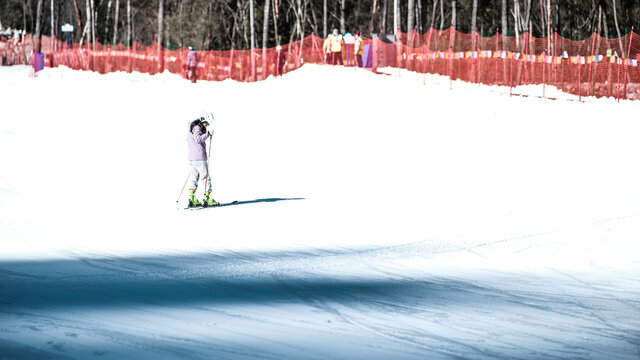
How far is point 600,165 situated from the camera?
18281mm

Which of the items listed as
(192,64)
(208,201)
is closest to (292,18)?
(192,64)

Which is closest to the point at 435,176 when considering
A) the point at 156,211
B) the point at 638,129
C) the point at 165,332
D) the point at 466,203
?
the point at 466,203

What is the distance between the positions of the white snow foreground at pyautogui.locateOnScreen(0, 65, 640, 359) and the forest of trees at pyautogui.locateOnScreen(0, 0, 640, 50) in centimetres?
3159

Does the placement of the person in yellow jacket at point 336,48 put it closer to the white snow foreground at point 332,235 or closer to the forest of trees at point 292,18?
the white snow foreground at point 332,235

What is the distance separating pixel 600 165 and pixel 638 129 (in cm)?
498

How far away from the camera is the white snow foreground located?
602 centimetres

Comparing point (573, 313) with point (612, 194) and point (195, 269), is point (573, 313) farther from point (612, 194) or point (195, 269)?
point (612, 194)

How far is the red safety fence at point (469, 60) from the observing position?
28266 mm

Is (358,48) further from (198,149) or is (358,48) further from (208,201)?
(198,149)

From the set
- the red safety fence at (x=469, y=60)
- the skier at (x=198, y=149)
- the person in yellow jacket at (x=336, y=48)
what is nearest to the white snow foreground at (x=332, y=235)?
the skier at (x=198, y=149)

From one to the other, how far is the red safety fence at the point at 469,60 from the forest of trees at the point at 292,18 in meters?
12.9

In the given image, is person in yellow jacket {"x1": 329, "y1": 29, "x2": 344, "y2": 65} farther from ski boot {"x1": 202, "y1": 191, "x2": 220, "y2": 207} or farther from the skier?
the skier

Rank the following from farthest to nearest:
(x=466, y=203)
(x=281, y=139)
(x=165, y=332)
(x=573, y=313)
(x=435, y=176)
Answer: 1. (x=281, y=139)
2. (x=435, y=176)
3. (x=466, y=203)
4. (x=573, y=313)
5. (x=165, y=332)

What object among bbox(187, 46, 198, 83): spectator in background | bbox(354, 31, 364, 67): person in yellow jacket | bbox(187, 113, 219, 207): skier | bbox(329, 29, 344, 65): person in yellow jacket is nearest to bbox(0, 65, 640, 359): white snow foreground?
bbox(187, 113, 219, 207): skier
